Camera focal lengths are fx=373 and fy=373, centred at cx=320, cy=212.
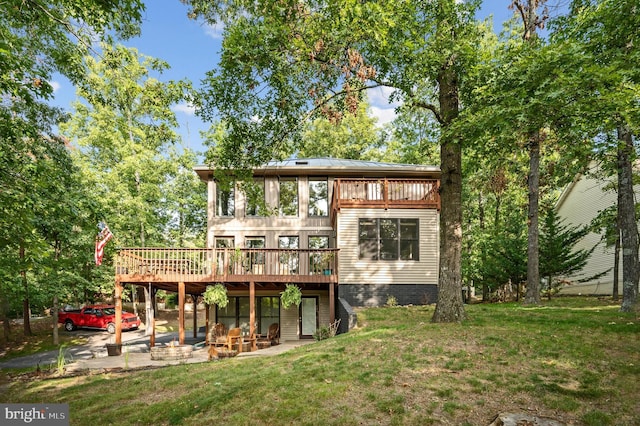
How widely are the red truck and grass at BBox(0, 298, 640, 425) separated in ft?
49.9

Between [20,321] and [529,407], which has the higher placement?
[529,407]

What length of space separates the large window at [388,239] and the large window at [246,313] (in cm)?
566

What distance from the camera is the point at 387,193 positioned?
50.5 ft

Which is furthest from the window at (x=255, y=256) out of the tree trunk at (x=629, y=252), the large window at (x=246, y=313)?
the tree trunk at (x=629, y=252)

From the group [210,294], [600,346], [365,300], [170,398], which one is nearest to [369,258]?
[365,300]

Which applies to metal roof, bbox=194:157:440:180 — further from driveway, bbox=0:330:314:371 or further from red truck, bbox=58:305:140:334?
red truck, bbox=58:305:140:334

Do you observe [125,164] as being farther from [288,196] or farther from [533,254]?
[533,254]

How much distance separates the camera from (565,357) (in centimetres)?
628

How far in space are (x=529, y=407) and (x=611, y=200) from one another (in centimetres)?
2002

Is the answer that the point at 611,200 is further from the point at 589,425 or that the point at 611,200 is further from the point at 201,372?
the point at 201,372

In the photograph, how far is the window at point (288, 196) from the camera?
61.7 feet

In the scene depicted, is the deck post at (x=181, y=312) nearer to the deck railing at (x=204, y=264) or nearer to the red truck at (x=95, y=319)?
the deck railing at (x=204, y=264)

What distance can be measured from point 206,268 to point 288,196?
6.09 metres

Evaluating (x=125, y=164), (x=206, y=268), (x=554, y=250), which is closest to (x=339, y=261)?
(x=206, y=268)
